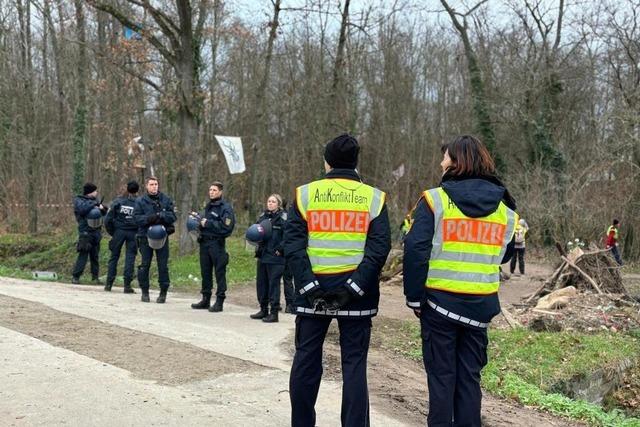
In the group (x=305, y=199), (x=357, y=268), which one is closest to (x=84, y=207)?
(x=305, y=199)

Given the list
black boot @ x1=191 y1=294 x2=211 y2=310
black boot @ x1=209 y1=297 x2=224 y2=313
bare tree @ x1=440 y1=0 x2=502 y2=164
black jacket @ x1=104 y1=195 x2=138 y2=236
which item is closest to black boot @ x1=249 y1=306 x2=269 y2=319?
black boot @ x1=209 y1=297 x2=224 y2=313

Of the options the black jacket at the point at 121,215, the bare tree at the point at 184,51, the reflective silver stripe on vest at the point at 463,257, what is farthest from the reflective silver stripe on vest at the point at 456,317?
the bare tree at the point at 184,51

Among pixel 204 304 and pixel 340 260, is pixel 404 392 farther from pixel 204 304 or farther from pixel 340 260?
pixel 204 304

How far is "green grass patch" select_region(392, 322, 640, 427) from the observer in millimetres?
6633

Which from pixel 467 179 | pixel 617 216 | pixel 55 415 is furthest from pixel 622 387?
pixel 617 216

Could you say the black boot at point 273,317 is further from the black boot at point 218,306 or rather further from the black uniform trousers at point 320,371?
the black uniform trousers at point 320,371

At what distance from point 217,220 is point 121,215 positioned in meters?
3.04

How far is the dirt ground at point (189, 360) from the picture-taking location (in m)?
5.80

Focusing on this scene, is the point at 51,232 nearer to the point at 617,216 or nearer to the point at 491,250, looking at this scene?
the point at 617,216

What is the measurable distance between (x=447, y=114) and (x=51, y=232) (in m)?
22.7

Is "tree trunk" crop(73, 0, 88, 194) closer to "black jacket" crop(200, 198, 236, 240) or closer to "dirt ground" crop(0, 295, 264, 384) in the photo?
"black jacket" crop(200, 198, 236, 240)

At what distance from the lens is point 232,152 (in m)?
20.9

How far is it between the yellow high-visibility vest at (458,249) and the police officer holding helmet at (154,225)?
6.65 metres

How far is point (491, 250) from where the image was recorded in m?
4.19
